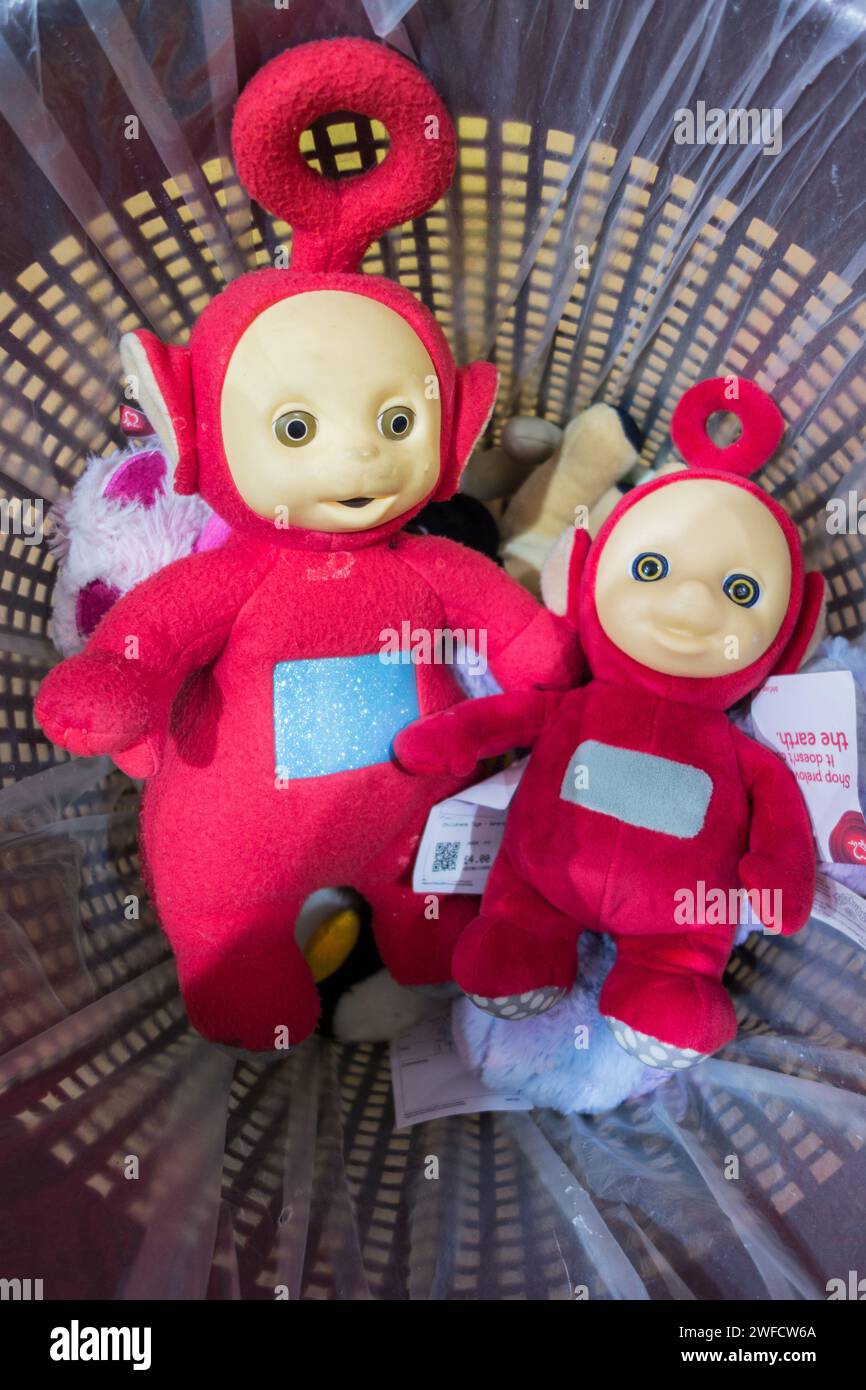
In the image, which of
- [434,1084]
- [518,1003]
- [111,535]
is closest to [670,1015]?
[518,1003]

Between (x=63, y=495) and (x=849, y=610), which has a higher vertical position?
(x=63, y=495)

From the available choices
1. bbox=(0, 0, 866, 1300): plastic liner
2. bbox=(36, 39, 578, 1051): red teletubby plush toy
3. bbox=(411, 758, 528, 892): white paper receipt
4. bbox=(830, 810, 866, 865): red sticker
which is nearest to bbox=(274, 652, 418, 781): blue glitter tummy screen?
bbox=(36, 39, 578, 1051): red teletubby plush toy

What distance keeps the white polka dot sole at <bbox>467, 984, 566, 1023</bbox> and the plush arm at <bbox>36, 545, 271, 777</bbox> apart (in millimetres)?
303

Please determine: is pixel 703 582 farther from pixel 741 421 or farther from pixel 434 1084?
pixel 434 1084

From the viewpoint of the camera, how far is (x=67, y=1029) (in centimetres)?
68

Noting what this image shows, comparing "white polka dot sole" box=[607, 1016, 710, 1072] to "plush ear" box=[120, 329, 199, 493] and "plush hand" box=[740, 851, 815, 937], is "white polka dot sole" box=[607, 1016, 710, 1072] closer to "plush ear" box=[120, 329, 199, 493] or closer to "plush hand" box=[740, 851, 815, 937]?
"plush hand" box=[740, 851, 815, 937]

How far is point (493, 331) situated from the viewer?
90 centimetres

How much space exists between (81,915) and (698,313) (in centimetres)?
71

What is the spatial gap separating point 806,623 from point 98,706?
510 millimetres

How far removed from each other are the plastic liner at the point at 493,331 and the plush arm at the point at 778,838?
0.07 meters

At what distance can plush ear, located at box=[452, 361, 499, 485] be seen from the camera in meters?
0.73

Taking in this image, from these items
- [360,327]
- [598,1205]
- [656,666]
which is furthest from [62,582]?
[598,1205]
